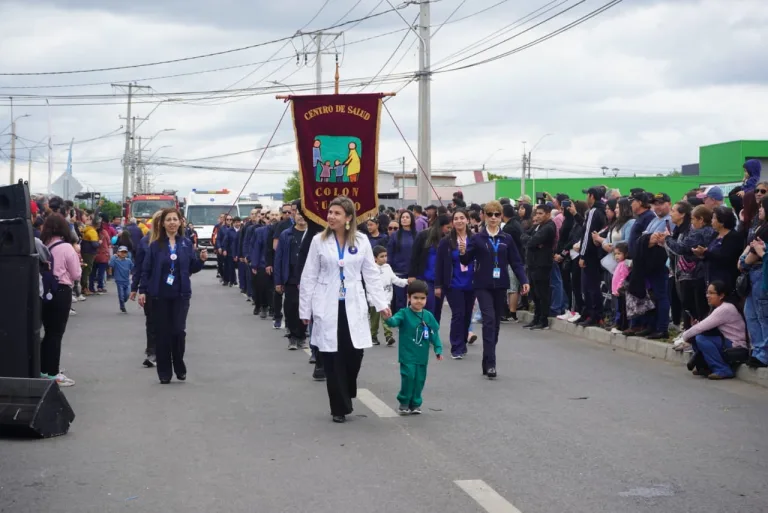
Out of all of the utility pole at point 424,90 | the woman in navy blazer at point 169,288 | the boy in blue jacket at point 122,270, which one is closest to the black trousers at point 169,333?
the woman in navy blazer at point 169,288

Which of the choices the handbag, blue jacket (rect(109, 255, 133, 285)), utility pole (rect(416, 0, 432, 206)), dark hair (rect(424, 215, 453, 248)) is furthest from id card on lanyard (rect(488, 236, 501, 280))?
utility pole (rect(416, 0, 432, 206))

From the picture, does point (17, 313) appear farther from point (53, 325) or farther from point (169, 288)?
point (169, 288)

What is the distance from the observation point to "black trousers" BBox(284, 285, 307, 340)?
1481 centimetres

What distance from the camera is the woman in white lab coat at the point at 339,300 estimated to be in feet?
31.0

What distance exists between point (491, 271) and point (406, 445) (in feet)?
14.9

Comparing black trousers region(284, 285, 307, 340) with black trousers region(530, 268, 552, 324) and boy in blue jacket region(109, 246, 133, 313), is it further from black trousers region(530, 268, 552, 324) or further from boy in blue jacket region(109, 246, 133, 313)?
boy in blue jacket region(109, 246, 133, 313)

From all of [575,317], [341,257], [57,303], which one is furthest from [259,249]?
[341,257]

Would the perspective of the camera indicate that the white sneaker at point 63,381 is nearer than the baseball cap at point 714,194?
Yes

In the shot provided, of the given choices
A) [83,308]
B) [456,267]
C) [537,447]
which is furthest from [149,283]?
[83,308]

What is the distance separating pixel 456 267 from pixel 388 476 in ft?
21.1

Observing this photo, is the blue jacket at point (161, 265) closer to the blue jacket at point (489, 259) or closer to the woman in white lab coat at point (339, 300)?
the woman in white lab coat at point (339, 300)

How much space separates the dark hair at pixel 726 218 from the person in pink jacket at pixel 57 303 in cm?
722

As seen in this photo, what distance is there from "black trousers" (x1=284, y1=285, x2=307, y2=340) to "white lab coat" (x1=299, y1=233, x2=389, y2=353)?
504 cm

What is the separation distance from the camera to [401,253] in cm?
1714
